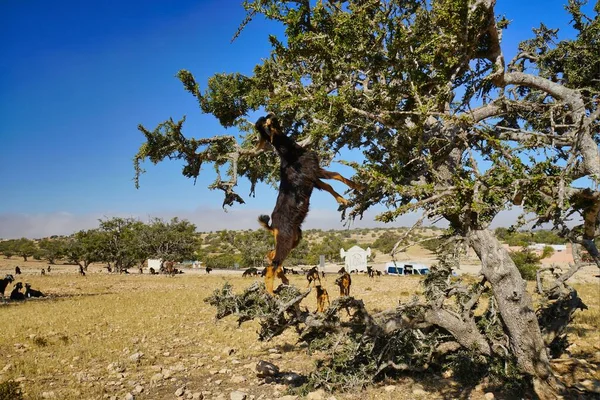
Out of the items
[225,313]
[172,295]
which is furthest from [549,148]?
[172,295]

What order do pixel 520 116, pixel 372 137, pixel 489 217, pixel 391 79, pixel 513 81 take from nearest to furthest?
pixel 489 217
pixel 391 79
pixel 513 81
pixel 372 137
pixel 520 116

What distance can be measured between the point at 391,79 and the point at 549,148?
5.87ft

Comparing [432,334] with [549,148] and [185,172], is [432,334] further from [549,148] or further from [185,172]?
[185,172]

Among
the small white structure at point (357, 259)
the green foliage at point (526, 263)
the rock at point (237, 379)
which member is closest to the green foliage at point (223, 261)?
the small white structure at point (357, 259)

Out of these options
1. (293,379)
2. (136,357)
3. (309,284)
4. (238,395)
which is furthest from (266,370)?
(136,357)

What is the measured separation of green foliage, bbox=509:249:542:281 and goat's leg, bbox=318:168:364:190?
20.5 m

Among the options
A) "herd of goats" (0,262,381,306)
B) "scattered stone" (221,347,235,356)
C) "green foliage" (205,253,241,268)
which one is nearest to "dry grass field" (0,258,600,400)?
"scattered stone" (221,347,235,356)

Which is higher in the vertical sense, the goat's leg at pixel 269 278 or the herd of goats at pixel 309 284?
the goat's leg at pixel 269 278

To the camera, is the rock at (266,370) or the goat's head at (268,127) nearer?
the goat's head at (268,127)

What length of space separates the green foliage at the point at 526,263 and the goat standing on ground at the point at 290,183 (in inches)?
817

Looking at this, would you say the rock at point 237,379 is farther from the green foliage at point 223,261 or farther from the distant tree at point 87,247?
the green foliage at point 223,261

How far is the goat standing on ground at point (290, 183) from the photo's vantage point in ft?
14.6

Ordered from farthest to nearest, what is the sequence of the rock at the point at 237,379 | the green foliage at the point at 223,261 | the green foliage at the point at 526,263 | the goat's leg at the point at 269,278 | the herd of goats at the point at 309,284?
the green foliage at the point at 223,261, the green foliage at the point at 526,263, the rock at the point at 237,379, the herd of goats at the point at 309,284, the goat's leg at the point at 269,278

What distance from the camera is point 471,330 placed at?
18.9 ft
